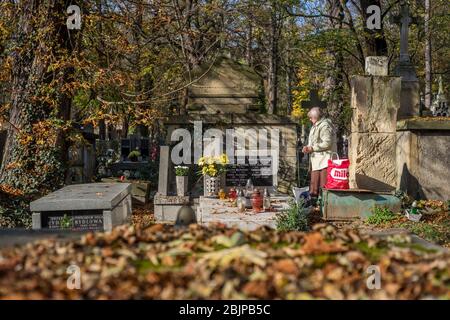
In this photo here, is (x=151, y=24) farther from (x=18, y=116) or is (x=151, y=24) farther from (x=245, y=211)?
(x=245, y=211)

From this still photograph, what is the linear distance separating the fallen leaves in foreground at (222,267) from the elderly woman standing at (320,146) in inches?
298

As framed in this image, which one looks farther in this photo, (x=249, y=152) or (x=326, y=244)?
(x=249, y=152)

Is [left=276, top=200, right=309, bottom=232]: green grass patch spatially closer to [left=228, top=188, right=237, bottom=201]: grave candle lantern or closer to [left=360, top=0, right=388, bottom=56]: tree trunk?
[left=228, top=188, right=237, bottom=201]: grave candle lantern

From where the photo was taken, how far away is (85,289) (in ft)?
8.36

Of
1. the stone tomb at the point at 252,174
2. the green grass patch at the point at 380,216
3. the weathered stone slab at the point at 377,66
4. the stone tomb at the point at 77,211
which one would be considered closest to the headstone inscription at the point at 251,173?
the stone tomb at the point at 252,174

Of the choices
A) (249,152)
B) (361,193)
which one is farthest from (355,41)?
(361,193)

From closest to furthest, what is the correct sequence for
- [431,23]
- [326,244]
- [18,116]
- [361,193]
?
[326,244], [361,193], [18,116], [431,23]

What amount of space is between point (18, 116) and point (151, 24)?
13.2 ft

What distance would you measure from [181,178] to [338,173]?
392 centimetres

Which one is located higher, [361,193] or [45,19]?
[45,19]

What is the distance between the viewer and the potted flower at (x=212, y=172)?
12.7 meters

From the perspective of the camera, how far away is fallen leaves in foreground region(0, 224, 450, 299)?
2545 mm
